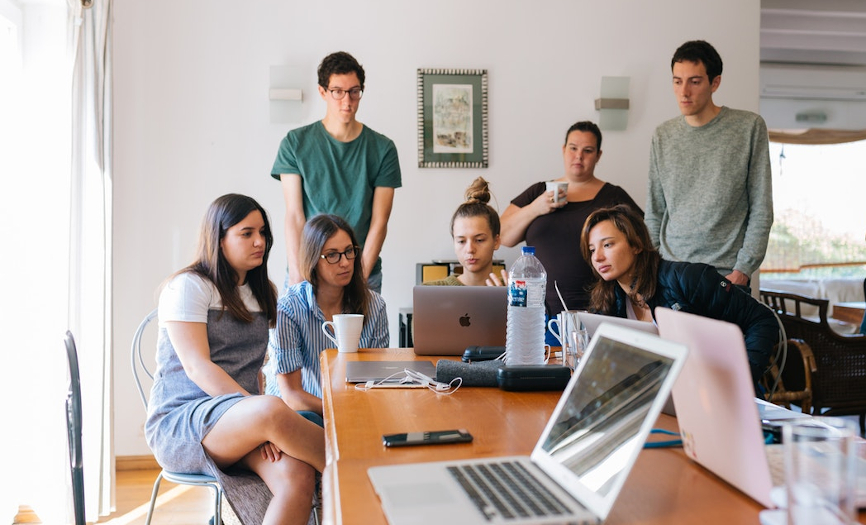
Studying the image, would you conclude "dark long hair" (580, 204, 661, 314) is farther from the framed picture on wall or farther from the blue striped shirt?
the framed picture on wall

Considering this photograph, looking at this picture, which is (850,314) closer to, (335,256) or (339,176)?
(339,176)

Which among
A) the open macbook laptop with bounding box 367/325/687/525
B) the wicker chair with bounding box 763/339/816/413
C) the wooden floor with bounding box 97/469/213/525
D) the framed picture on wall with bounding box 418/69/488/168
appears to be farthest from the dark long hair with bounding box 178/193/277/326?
the wicker chair with bounding box 763/339/816/413

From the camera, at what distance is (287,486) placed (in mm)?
1758

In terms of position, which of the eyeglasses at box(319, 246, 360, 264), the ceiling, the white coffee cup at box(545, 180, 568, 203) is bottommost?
the eyeglasses at box(319, 246, 360, 264)

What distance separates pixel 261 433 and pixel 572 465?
1148 millimetres

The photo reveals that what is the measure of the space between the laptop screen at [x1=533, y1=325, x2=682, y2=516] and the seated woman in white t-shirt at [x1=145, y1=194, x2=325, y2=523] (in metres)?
1.04

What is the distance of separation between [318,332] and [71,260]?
1220 mm

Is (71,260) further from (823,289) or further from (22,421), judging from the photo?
(823,289)

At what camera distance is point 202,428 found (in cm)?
182

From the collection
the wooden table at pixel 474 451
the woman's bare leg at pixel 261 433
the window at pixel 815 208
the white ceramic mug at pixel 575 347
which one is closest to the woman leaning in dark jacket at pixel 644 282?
the white ceramic mug at pixel 575 347

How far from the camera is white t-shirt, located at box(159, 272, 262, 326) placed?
2.01 meters

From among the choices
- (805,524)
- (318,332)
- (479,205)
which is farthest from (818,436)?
(479,205)

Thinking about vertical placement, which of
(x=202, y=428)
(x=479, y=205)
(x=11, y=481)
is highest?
(x=479, y=205)

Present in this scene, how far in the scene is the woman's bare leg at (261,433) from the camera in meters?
1.77
